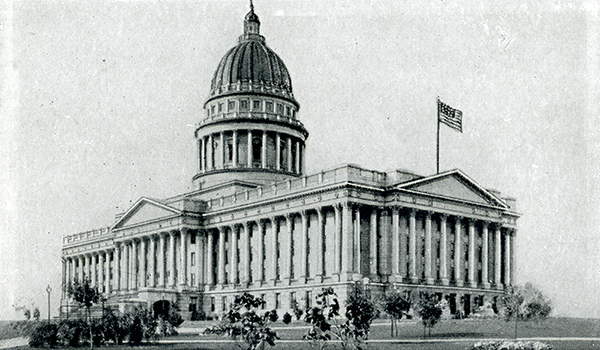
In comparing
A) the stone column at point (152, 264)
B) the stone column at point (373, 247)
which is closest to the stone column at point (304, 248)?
the stone column at point (373, 247)

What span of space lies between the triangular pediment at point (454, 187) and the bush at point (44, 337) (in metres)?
36.8

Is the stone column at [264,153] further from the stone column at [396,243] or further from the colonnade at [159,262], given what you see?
the stone column at [396,243]

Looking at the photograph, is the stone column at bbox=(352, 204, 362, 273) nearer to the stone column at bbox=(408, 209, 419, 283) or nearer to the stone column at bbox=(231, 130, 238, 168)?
the stone column at bbox=(408, 209, 419, 283)

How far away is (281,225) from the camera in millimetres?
79812

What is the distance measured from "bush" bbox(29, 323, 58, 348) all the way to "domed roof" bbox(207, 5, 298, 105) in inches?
2198

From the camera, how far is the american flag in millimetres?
72375

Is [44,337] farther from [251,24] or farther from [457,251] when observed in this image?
[251,24]

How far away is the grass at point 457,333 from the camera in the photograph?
43.4 m

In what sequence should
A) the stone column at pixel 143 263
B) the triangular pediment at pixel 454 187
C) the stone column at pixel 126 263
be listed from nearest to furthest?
the triangular pediment at pixel 454 187 < the stone column at pixel 143 263 < the stone column at pixel 126 263

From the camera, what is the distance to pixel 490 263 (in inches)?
3329

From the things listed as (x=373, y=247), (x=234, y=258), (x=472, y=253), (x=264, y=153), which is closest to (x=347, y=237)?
(x=373, y=247)

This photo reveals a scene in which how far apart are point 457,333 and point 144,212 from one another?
179ft

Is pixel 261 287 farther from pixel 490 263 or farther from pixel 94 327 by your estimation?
pixel 94 327

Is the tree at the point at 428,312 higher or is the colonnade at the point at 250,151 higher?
the colonnade at the point at 250,151
